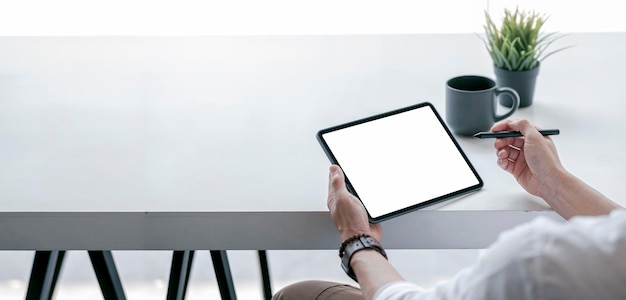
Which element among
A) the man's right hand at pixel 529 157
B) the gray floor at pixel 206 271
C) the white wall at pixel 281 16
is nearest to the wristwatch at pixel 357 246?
the man's right hand at pixel 529 157

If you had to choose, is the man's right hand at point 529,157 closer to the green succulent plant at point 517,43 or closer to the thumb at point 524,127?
the thumb at point 524,127

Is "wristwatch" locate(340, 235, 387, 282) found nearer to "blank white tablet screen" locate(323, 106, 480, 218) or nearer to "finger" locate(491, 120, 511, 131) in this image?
"blank white tablet screen" locate(323, 106, 480, 218)

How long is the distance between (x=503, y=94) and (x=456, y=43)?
253 mm

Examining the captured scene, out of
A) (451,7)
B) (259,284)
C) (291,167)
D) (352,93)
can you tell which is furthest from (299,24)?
(291,167)

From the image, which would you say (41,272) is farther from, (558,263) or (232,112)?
(558,263)

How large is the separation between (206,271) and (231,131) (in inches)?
31.2

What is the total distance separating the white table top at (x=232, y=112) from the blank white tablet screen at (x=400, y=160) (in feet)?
0.12

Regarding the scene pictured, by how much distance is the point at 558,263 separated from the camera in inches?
24.5

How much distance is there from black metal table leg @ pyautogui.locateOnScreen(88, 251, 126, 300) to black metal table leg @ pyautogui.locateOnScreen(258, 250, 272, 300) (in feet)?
1.24

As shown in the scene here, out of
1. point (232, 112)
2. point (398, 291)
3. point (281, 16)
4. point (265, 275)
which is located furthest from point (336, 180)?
point (281, 16)

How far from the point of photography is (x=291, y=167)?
3.65 ft

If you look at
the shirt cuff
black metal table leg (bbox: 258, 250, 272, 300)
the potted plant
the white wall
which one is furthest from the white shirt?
the white wall

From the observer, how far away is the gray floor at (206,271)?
185 centimetres

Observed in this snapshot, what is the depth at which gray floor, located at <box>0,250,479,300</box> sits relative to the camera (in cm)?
185
